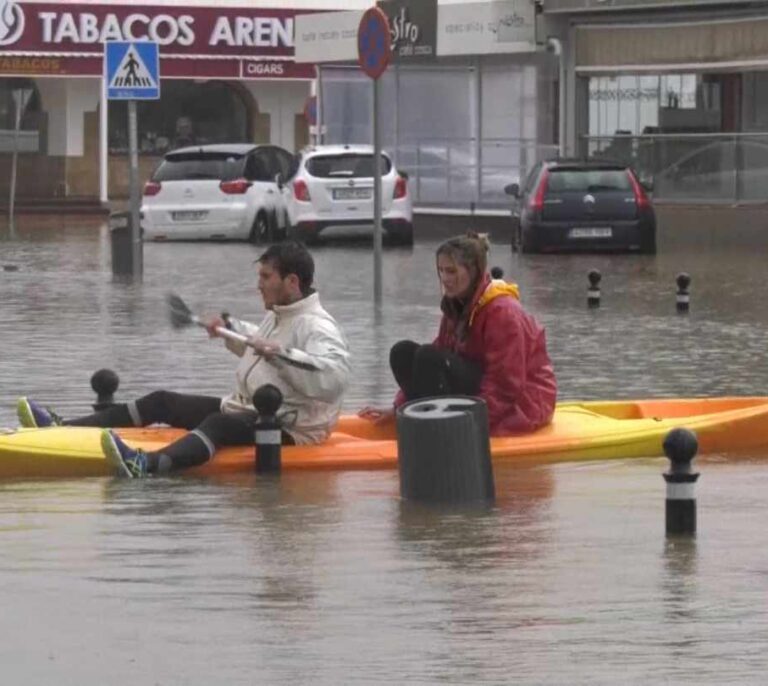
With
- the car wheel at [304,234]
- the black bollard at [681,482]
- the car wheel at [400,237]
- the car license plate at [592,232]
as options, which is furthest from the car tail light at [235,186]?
the black bollard at [681,482]

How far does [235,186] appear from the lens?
4153 centimetres

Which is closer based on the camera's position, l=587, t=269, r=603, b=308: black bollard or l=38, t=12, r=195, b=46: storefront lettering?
l=587, t=269, r=603, b=308: black bollard

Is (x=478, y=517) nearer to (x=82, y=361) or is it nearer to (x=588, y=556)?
(x=588, y=556)

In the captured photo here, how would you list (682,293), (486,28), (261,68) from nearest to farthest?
1. (682,293)
2. (486,28)
3. (261,68)

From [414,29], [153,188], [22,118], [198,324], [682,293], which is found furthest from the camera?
[22,118]

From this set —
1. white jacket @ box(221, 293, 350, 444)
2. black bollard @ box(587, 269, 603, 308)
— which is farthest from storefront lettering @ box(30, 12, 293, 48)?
white jacket @ box(221, 293, 350, 444)

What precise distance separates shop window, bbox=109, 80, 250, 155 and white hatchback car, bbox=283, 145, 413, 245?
73.7 ft

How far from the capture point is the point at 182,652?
24.9 ft

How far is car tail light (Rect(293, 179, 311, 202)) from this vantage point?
3991cm

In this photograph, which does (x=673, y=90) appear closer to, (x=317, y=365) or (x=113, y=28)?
(x=113, y=28)

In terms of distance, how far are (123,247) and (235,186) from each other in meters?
11.2

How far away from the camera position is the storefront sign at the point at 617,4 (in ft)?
129

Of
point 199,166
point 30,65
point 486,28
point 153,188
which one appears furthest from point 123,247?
point 30,65

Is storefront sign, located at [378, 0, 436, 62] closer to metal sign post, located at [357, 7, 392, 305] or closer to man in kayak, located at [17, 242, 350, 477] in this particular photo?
metal sign post, located at [357, 7, 392, 305]
